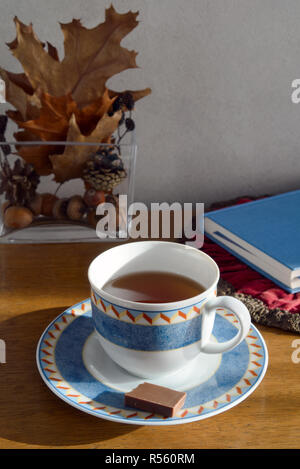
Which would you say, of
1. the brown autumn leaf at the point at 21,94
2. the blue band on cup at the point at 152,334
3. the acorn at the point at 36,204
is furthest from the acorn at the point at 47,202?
the blue band on cup at the point at 152,334

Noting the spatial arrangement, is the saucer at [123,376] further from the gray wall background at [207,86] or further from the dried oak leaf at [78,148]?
the gray wall background at [207,86]

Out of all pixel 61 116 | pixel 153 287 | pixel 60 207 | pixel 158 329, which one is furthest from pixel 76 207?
pixel 158 329

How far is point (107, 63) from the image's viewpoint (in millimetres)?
745

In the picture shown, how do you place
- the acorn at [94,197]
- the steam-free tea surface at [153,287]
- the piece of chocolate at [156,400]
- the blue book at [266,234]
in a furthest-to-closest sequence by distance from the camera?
the acorn at [94,197] < the blue book at [266,234] < the steam-free tea surface at [153,287] < the piece of chocolate at [156,400]

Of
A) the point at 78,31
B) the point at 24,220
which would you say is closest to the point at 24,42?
the point at 78,31

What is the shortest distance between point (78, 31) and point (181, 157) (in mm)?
305

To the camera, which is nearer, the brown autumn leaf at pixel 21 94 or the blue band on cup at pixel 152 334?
the blue band on cup at pixel 152 334

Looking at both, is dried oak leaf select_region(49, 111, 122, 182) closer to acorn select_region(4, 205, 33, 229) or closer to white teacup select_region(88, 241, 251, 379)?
acorn select_region(4, 205, 33, 229)

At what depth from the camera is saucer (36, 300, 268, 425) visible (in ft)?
1.46

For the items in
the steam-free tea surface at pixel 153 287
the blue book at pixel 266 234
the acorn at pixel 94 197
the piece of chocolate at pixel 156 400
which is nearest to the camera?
the piece of chocolate at pixel 156 400

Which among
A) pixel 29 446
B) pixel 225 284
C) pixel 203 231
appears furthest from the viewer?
pixel 203 231

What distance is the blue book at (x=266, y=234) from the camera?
0.67 meters

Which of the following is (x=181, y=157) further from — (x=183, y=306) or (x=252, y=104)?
(x=183, y=306)

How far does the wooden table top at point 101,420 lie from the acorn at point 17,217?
0.56 ft
